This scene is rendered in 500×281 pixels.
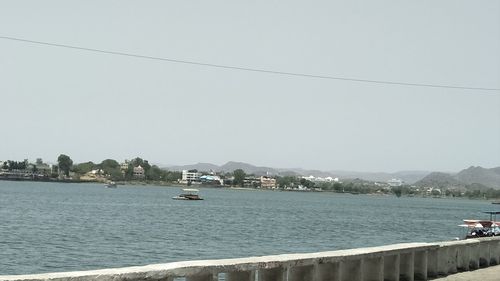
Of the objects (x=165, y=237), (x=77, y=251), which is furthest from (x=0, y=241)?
(x=165, y=237)

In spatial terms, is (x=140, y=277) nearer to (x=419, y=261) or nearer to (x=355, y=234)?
(x=419, y=261)

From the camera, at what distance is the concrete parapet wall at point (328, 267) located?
11172 mm

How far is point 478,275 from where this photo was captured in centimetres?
1900

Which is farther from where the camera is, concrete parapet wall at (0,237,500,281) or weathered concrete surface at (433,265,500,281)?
weathered concrete surface at (433,265,500,281)

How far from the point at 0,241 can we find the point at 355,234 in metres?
39.0

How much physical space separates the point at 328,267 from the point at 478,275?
593cm

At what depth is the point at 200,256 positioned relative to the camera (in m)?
48.8

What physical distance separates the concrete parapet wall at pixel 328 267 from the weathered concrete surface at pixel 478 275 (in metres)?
0.28

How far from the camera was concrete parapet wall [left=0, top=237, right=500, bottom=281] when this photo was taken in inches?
440

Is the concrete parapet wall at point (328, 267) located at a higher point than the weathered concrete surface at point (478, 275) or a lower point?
higher

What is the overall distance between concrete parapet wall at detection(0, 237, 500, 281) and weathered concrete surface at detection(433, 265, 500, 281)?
0.28 m

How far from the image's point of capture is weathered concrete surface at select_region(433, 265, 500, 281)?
715 inches

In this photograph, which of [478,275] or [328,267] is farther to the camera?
[478,275]

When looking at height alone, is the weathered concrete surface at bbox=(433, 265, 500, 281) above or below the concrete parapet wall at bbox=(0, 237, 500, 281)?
below
